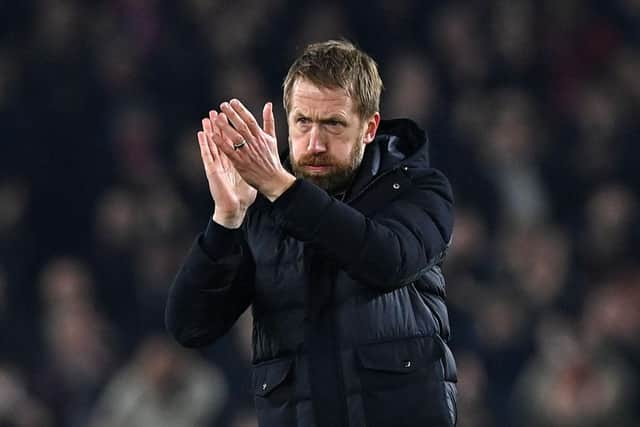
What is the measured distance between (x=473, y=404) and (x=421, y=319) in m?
2.60

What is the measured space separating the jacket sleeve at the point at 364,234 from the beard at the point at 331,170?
0.12m

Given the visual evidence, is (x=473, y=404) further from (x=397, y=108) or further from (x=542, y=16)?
(x=542, y=16)

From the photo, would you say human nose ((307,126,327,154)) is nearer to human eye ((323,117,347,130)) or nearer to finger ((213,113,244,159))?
human eye ((323,117,347,130))

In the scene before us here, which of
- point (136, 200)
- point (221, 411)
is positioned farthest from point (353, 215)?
point (136, 200)

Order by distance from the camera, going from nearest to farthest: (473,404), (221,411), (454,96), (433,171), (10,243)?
(433,171), (473,404), (221,411), (10,243), (454,96)

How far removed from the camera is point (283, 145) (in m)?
7.18

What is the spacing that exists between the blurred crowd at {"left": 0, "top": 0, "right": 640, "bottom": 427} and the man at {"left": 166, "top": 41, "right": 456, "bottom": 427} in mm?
2359

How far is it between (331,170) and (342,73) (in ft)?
0.66

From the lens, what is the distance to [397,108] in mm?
7496

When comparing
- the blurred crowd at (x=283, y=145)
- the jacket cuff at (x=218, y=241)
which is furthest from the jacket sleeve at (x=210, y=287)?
the blurred crowd at (x=283, y=145)

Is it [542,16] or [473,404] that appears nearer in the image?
[473,404]

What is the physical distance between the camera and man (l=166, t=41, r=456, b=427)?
290 cm

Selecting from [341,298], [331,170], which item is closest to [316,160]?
[331,170]

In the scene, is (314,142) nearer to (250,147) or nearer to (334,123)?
(334,123)
